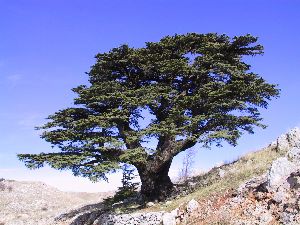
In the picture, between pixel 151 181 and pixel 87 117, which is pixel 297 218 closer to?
pixel 151 181

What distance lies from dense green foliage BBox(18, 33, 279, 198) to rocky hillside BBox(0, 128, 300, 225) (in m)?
2.33

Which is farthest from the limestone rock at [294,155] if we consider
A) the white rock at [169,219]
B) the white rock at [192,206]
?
the white rock at [169,219]

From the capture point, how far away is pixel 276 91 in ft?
90.0

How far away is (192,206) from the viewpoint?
22.8 metres

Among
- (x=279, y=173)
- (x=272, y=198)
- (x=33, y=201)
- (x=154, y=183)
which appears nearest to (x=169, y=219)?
(x=154, y=183)

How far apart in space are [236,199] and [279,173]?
2603 millimetres

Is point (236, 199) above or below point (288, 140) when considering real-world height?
below

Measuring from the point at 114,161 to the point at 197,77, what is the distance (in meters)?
7.82

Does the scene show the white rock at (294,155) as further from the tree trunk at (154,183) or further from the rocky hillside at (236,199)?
A: the tree trunk at (154,183)

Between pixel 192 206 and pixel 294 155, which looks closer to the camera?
pixel 294 155

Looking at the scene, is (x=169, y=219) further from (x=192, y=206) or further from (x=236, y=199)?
(x=236, y=199)

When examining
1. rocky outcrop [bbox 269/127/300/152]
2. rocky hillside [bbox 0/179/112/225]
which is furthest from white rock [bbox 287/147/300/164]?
rocky hillside [bbox 0/179/112/225]

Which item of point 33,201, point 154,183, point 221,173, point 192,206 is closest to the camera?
point 192,206

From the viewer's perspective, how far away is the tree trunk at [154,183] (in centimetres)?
2820
